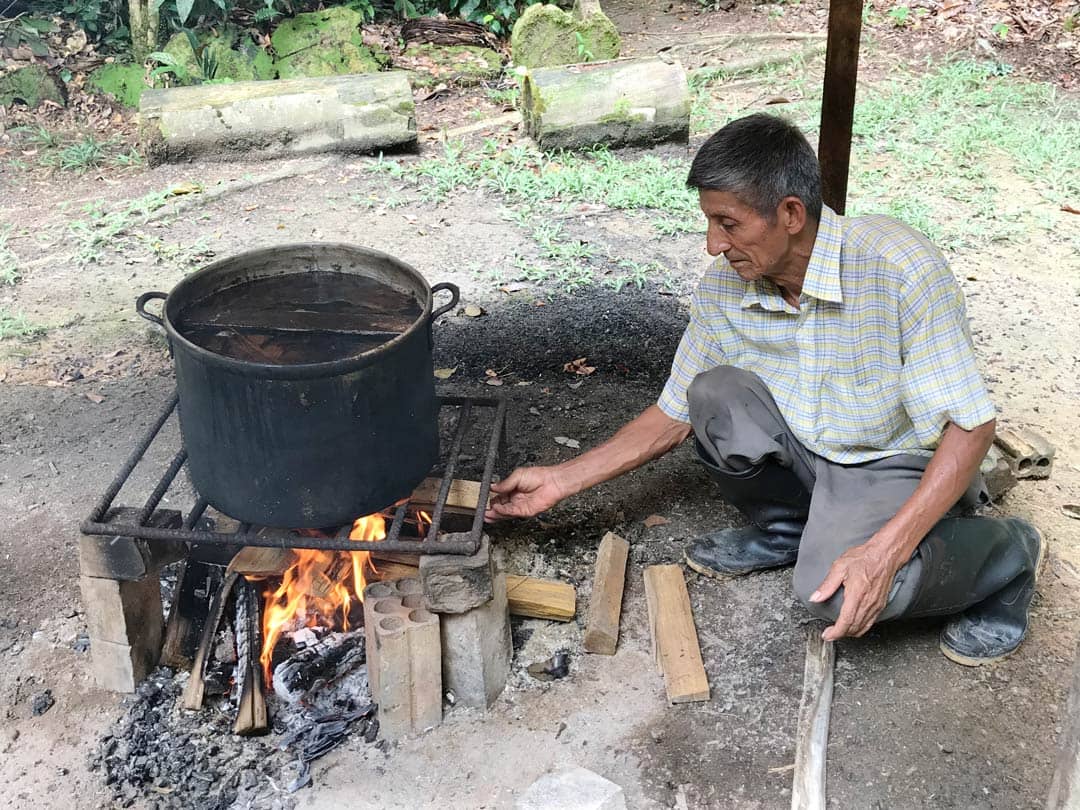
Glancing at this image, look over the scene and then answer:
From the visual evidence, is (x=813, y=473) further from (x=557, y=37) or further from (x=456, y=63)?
(x=456, y=63)

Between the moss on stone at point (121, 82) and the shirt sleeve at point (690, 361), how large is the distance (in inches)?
251

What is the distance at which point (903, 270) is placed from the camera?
2715 mm

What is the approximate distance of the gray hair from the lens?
2662 mm

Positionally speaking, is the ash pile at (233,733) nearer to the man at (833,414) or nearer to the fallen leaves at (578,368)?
the man at (833,414)

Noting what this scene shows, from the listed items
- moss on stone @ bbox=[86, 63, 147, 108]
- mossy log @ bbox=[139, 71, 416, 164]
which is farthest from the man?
moss on stone @ bbox=[86, 63, 147, 108]

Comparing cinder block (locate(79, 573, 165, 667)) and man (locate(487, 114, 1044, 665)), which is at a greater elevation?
man (locate(487, 114, 1044, 665))

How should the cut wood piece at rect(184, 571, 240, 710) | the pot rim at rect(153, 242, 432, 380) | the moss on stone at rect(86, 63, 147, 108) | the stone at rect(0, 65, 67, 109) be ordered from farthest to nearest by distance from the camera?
the moss on stone at rect(86, 63, 147, 108) → the stone at rect(0, 65, 67, 109) → the cut wood piece at rect(184, 571, 240, 710) → the pot rim at rect(153, 242, 432, 380)

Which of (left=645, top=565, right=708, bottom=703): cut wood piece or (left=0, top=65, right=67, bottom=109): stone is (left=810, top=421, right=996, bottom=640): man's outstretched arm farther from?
(left=0, top=65, right=67, bottom=109): stone

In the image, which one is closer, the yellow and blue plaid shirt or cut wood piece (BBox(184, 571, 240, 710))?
the yellow and blue plaid shirt

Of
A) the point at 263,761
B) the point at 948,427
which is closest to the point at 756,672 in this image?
the point at 948,427

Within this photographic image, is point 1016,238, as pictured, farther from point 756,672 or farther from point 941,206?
point 756,672

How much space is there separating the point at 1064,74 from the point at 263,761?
27.4 feet

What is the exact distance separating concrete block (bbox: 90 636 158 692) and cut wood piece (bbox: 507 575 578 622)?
1.08m

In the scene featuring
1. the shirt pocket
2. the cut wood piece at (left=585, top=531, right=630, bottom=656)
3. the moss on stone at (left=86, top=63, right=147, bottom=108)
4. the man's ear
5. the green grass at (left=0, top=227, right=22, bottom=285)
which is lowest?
the cut wood piece at (left=585, top=531, right=630, bottom=656)
